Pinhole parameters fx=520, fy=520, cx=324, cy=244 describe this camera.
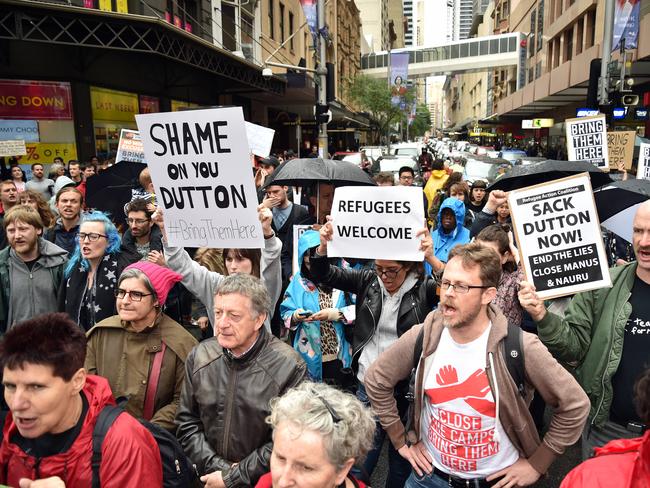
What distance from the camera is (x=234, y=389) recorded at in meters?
2.61

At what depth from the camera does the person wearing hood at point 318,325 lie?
3.72m

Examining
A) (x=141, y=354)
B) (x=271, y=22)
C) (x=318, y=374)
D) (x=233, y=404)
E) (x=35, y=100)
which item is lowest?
(x=318, y=374)

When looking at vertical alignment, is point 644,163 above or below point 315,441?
above

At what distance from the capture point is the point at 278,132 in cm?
3628

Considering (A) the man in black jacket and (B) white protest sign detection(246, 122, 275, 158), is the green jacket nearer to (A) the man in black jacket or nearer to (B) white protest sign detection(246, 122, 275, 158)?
(A) the man in black jacket

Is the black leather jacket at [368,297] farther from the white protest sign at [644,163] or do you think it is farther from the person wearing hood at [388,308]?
the white protest sign at [644,163]

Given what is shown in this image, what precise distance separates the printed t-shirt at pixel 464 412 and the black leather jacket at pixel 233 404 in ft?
2.30

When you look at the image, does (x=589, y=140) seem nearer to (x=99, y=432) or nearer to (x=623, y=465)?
(x=623, y=465)

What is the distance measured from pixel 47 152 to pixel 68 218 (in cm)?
1032

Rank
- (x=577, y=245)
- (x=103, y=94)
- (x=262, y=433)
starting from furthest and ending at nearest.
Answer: (x=103, y=94) → (x=577, y=245) → (x=262, y=433)

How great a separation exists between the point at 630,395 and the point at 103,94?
16820 millimetres

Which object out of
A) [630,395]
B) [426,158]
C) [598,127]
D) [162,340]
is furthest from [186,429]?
[426,158]

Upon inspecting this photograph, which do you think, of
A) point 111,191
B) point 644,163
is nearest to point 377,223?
Answer: point 111,191

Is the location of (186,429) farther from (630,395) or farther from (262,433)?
(630,395)
